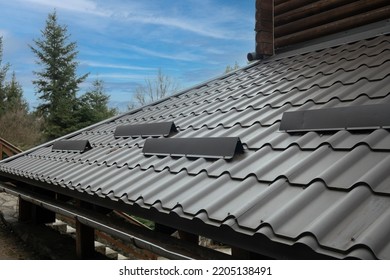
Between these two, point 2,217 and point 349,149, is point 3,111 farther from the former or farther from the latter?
point 349,149

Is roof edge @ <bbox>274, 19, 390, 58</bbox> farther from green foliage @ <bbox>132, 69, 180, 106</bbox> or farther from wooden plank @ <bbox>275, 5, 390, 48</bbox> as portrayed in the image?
green foliage @ <bbox>132, 69, 180, 106</bbox>

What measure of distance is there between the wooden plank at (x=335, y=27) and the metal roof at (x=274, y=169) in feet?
0.90

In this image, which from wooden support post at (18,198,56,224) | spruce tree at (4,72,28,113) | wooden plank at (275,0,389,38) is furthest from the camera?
spruce tree at (4,72,28,113)

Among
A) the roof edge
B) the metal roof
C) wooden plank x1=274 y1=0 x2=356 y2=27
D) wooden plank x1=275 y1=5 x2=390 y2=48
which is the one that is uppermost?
wooden plank x1=274 y1=0 x2=356 y2=27

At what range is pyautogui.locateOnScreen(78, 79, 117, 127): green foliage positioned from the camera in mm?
15844

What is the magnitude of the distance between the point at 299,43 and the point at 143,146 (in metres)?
2.94

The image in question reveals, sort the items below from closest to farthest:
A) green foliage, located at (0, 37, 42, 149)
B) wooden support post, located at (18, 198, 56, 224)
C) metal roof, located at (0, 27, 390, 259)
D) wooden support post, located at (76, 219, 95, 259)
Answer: metal roof, located at (0, 27, 390, 259) → wooden support post, located at (76, 219, 95, 259) → wooden support post, located at (18, 198, 56, 224) → green foliage, located at (0, 37, 42, 149)

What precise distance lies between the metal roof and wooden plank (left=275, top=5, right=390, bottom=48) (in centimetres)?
27

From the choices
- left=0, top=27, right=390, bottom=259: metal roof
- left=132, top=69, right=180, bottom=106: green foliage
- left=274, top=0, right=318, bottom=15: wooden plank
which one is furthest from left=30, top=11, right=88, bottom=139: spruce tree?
left=0, top=27, right=390, bottom=259: metal roof

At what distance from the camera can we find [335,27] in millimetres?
4508

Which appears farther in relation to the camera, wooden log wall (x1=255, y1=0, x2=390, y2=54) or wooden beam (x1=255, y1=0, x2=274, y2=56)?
wooden beam (x1=255, y1=0, x2=274, y2=56)

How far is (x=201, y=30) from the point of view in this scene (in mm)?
7445

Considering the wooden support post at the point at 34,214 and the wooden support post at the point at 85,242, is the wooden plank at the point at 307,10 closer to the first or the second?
the wooden support post at the point at 85,242
